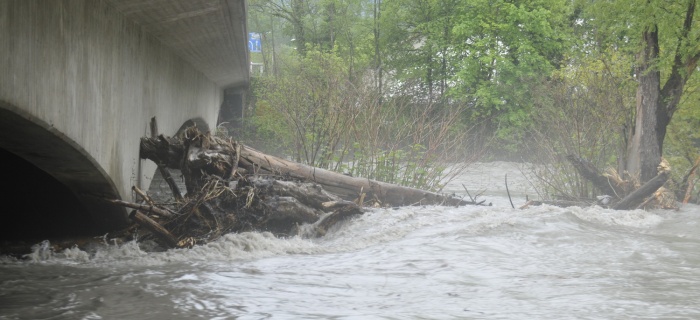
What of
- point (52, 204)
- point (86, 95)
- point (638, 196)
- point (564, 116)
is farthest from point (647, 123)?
point (86, 95)

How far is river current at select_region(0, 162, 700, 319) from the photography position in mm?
7277

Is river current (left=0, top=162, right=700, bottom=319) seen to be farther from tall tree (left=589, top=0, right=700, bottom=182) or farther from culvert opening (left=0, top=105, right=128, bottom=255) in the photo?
tall tree (left=589, top=0, right=700, bottom=182)

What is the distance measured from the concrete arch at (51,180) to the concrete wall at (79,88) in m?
0.02

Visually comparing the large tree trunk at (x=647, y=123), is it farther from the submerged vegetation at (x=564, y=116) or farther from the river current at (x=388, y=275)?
the river current at (x=388, y=275)

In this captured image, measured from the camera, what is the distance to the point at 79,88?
8.38 m

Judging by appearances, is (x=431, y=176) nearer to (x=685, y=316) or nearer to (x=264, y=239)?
(x=264, y=239)

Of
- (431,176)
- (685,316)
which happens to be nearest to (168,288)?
(685,316)

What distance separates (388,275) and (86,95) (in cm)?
352

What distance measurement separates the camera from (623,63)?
20.5 meters

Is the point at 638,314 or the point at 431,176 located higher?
the point at 431,176

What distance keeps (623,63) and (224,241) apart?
13015 mm

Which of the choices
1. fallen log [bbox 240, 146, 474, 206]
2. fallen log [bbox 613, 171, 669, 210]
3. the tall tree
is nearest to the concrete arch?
fallen log [bbox 240, 146, 474, 206]

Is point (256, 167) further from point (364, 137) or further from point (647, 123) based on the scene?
point (647, 123)

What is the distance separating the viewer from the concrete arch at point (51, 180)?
7355 mm
